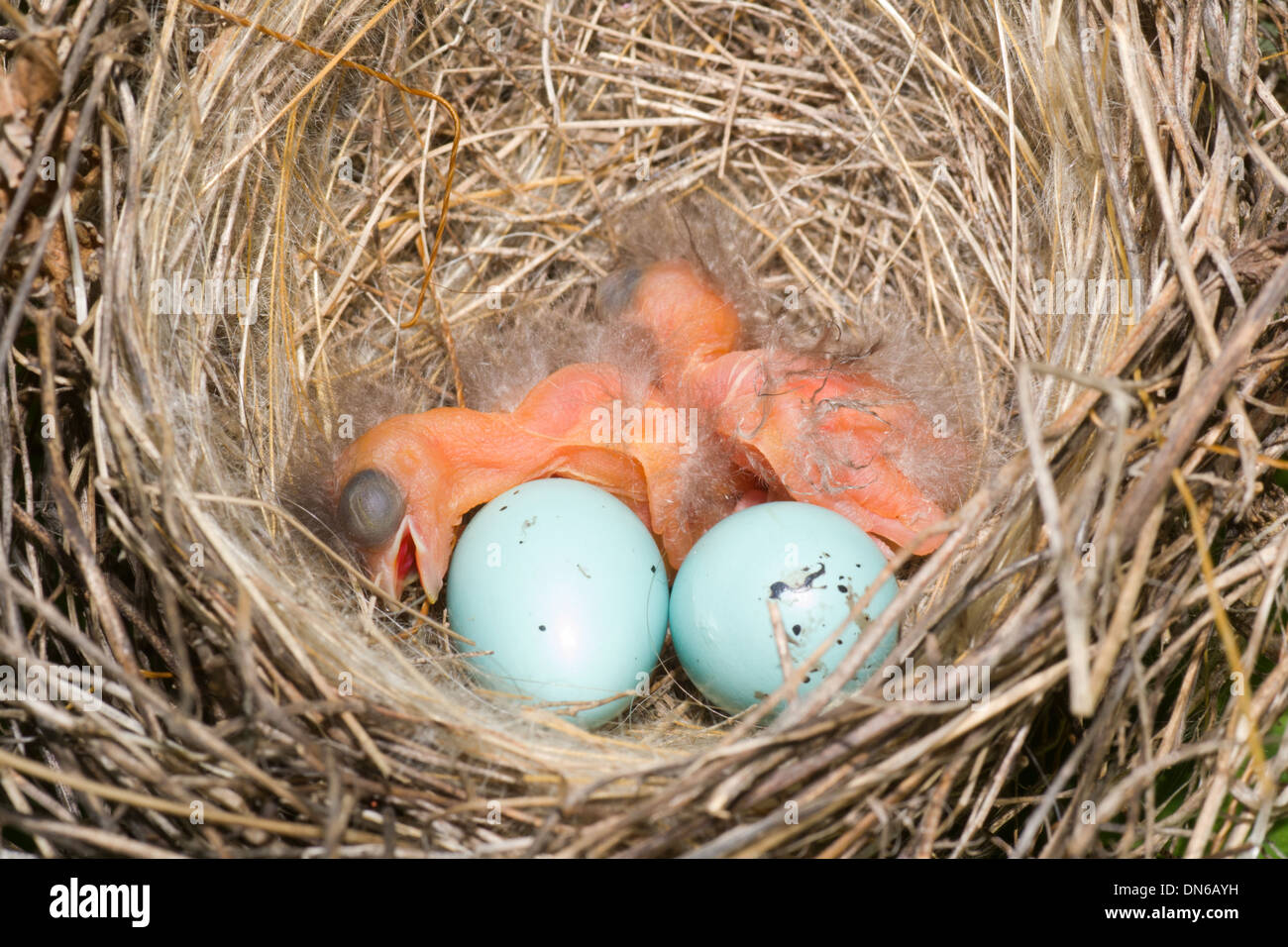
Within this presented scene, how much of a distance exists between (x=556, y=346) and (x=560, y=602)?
642mm

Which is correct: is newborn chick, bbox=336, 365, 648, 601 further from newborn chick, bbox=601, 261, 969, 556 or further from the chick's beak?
newborn chick, bbox=601, 261, 969, 556

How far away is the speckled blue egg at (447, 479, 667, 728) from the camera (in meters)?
1.45

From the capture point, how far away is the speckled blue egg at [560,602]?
145 centimetres

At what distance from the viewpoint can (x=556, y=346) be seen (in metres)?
1.89

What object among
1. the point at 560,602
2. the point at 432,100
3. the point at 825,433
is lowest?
the point at 560,602

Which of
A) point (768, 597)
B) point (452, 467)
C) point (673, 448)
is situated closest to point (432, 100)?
point (452, 467)

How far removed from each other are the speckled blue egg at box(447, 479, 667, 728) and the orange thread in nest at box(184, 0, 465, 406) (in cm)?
46

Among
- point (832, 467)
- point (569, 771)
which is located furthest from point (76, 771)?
point (832, 467)

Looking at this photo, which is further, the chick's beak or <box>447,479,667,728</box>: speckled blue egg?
the chick's beak

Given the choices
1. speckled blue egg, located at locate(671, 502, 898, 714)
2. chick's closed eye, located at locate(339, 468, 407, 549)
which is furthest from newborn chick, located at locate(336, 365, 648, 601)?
speckled blue egg, located at locate(671, 502, 898, 714)

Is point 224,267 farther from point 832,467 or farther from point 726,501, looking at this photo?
point 832,467

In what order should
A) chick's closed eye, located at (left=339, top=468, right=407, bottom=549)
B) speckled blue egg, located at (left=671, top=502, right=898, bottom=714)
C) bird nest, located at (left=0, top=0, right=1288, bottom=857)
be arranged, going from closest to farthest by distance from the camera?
bird nest, located at (left=0, top=0, right=1288, bottom=857) → speckled blue egg, located at (left=671, top=502, right=898, bottom=714) → chick's closed eye, located at (left=339, top=468, right=407, bottom=549)

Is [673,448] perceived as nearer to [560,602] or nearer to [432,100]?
[560,602]
